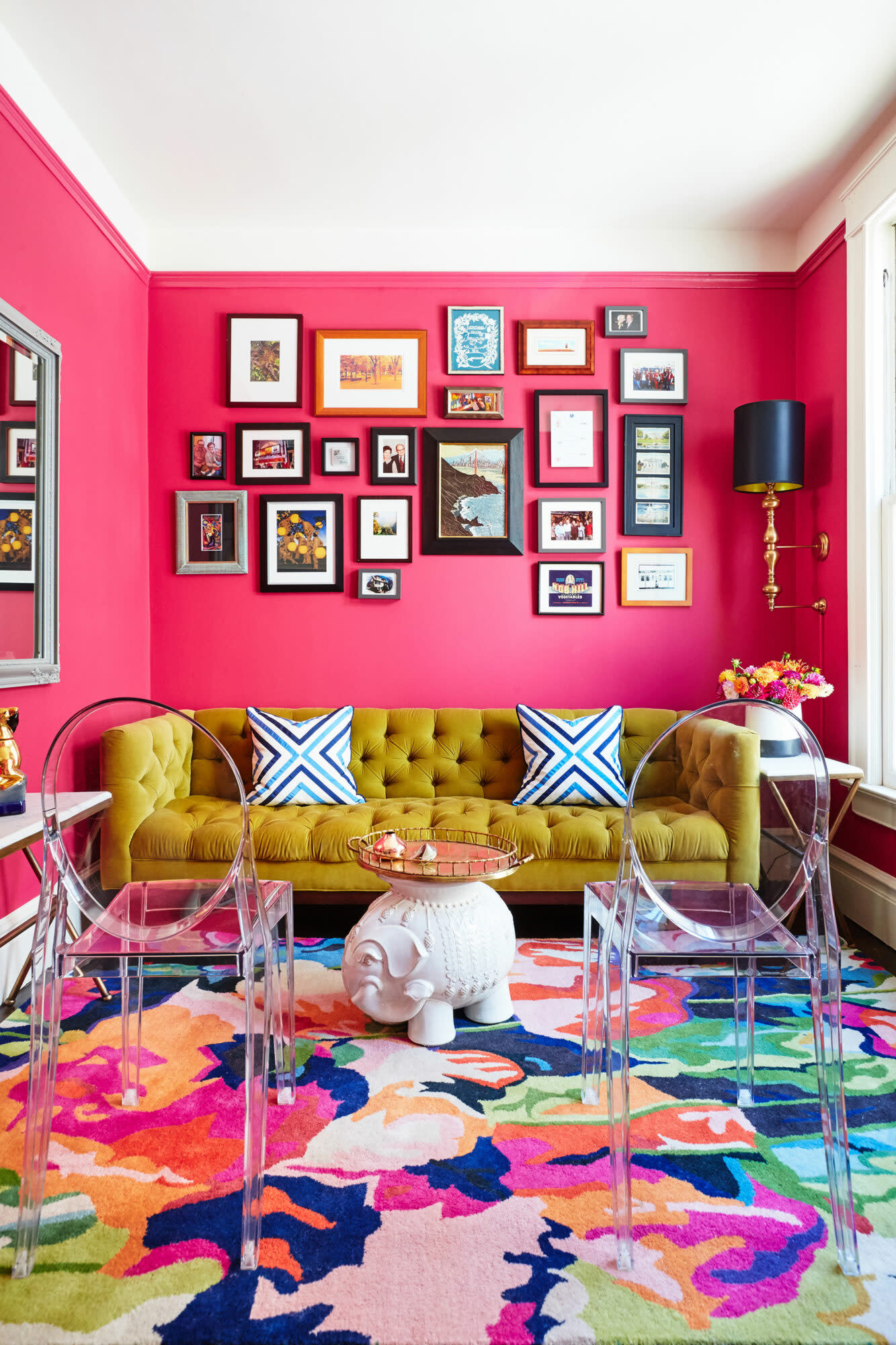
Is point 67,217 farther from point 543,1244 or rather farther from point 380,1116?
point 543,1244

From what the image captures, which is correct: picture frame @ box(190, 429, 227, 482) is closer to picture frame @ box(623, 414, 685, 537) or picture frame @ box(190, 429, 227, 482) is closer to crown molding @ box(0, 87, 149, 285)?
crown molding @ box(0, 87, 149, 285)

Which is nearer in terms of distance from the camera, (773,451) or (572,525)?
(773,451)

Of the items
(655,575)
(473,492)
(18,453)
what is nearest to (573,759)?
(655,575)

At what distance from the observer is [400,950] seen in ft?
6.79

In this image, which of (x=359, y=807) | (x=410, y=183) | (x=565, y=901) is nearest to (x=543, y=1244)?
(x=565, y=901)

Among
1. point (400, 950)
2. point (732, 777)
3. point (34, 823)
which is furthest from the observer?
point (400, 950)

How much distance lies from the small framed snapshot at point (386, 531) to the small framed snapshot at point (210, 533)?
54 cm

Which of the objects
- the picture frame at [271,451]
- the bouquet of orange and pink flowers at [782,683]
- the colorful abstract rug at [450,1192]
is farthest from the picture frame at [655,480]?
the colorful abstract rug at [450,1192]

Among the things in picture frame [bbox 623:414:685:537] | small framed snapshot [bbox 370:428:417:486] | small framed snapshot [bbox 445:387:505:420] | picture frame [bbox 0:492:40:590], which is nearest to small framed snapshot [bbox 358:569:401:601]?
small framed snapshot [bbox 370:428:417:486]

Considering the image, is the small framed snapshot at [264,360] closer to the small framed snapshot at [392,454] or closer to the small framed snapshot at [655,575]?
the small framed snapshot at [392,454]

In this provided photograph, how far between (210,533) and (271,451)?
→ 0.47 metres

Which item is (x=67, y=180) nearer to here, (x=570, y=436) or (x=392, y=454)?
(x=392, y=454)

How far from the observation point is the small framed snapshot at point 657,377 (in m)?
3.79

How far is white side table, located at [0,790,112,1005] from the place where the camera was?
1478 mm
